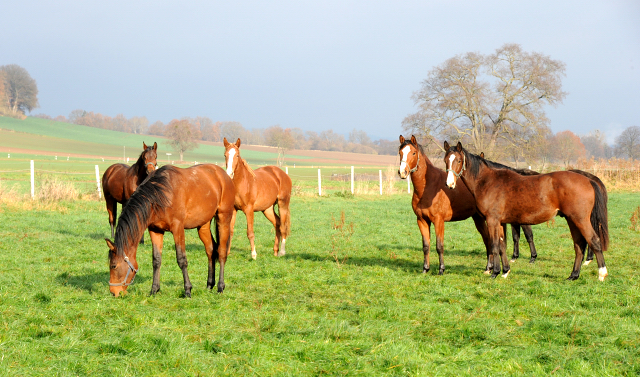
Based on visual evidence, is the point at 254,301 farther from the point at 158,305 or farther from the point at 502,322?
the point at 502,322

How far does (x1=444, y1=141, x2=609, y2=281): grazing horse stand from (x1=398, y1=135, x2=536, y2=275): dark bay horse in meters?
0.52

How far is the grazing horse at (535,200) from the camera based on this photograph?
6918 millimetres

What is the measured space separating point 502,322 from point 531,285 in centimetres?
208

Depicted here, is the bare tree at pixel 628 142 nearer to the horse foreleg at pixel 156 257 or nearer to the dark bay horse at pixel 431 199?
the dark bay horse at pixel 431 199

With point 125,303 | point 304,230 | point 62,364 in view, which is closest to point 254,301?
point 125,303

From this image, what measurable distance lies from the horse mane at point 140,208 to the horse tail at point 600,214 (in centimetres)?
619

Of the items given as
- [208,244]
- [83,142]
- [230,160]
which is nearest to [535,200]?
[208,244]

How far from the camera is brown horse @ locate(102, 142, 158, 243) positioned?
948cm

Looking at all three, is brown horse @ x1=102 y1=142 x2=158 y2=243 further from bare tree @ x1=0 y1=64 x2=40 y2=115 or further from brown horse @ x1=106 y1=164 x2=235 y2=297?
bare tree @ x1=0 y1=64 x2=40 y2=115

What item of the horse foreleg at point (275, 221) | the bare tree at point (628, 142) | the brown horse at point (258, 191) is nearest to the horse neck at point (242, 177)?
the brown horse at point (258, 191)

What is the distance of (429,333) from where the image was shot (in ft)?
15.7

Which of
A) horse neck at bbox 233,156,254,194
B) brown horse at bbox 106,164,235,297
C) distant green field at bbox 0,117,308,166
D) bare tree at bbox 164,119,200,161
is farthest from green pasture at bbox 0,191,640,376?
distant green field at bbox 0,117,308,166

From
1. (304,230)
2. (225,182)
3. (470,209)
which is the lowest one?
(304,230)

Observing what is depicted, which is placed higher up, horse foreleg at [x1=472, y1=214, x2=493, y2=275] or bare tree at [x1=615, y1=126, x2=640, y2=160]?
bare tree at [x1=615, y1=126, x2=640, y2=160]
